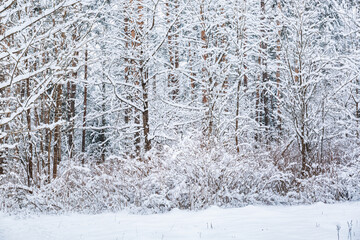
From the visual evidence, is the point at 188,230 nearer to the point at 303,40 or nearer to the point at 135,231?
the point at 135,231

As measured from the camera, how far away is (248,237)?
139 inches

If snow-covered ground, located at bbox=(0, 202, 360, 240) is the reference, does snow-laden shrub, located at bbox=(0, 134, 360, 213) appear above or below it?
above

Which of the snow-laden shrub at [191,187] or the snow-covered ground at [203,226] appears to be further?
the snow-laden shrub at [191,187]

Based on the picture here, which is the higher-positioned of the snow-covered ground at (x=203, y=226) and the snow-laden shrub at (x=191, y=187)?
the snow-laden shrub at (x=191, y=187)

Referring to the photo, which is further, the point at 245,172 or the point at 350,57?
the point at 350,57

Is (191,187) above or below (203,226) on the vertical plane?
above

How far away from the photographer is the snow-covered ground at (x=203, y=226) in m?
3.65

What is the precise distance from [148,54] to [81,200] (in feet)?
15.8

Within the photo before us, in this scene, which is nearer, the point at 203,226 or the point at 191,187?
the point at 203,226

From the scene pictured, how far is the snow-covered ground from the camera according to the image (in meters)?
3.65

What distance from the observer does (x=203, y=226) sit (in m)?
4.20

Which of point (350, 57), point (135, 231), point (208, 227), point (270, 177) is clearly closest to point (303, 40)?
point (350, 57)

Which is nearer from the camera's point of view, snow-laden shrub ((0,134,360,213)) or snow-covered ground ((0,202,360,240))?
snow-covered ground ((0,202,360,240))

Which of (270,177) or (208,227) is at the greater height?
(270,177)
